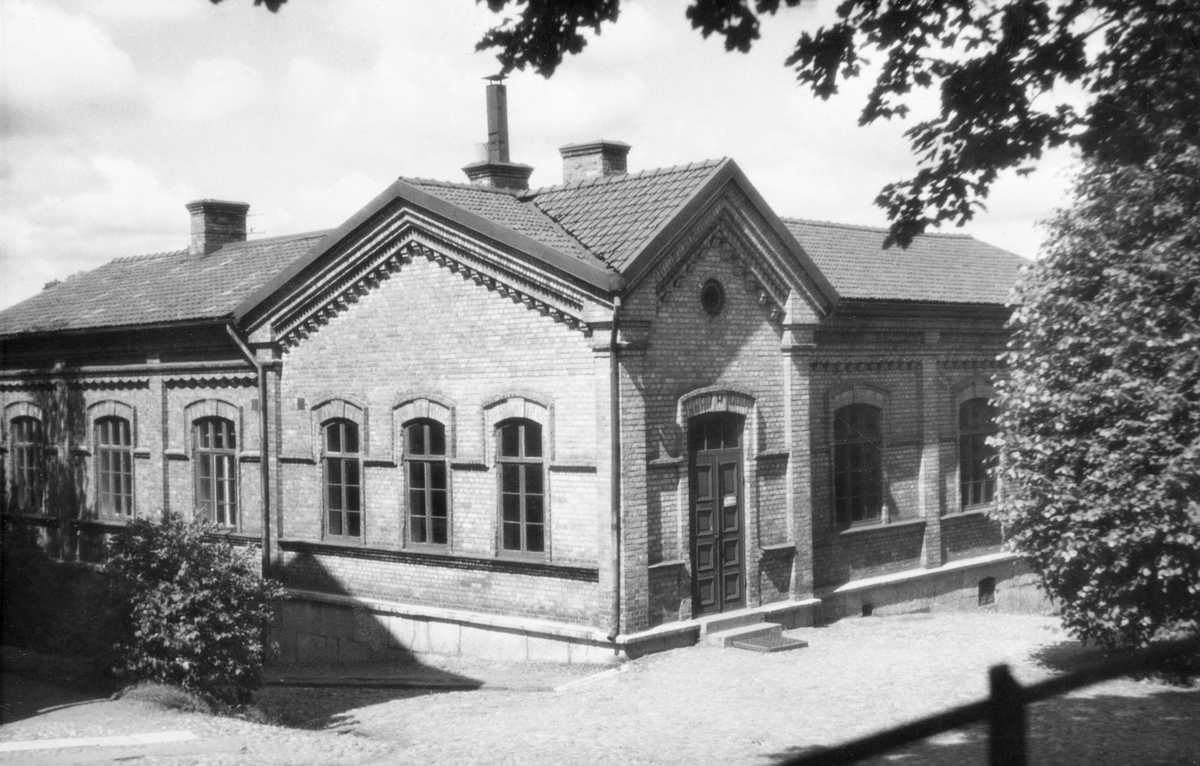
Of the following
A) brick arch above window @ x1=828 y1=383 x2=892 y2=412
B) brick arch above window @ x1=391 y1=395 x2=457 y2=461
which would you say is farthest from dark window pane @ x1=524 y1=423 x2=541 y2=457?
brick arch above window @ x1=828 y1=383 x2=892 y2=412

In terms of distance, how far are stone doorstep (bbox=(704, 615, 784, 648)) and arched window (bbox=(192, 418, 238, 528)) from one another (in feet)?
28.7

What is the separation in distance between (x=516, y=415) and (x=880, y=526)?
6682mm


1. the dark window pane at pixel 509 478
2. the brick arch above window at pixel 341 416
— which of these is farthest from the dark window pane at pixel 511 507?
the brick arch above window at pixel 341 416

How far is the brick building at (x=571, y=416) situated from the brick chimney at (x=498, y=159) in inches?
1.6

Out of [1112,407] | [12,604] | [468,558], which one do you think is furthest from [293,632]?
[1112,407]

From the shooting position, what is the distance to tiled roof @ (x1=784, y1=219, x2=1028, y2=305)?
1819 centimetres

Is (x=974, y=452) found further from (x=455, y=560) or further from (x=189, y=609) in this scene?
(x=189, y=609)

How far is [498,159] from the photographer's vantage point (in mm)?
17297

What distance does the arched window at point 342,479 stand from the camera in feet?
53.8

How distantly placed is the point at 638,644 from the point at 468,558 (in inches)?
109

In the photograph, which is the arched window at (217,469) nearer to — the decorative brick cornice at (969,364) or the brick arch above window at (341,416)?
the brick arch above window at (341,416)

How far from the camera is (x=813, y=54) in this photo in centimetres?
796

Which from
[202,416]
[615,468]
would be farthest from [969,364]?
[202,416]

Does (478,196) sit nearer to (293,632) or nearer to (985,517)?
→ (293,632)
